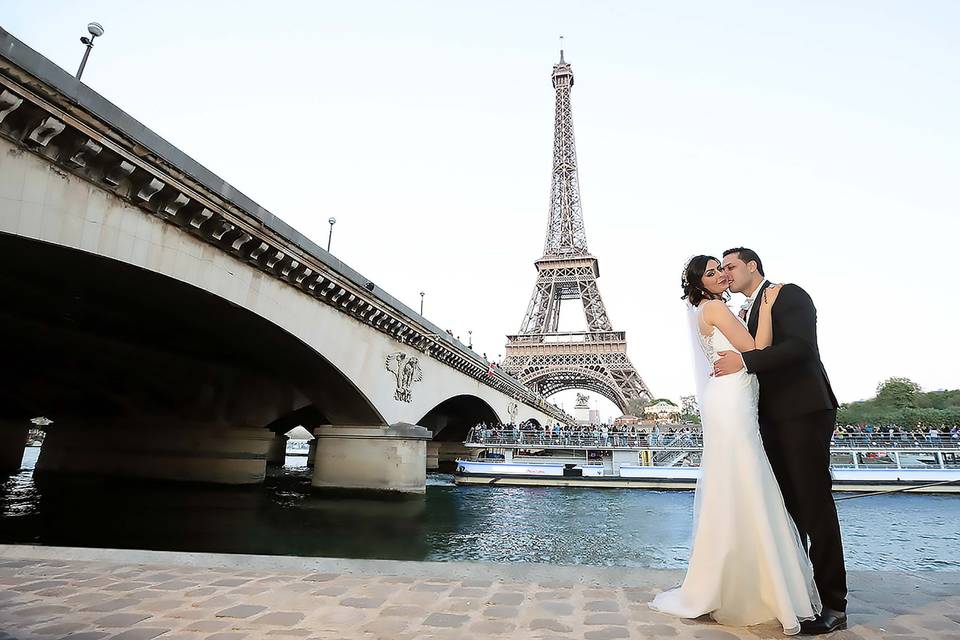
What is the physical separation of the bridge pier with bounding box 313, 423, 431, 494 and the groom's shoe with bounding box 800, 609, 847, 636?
18.1 metres

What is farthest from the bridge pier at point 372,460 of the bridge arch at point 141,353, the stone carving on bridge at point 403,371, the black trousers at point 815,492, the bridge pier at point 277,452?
the bridge pier at point 277,452

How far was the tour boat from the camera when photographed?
85.6 ft

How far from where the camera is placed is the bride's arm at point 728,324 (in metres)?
3.81

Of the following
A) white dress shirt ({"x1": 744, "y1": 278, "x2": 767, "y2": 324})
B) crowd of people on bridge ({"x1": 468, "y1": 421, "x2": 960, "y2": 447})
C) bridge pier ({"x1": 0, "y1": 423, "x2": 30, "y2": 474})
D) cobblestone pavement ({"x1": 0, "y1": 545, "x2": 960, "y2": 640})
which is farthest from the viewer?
crowd of people on bridge ({"x1": 468, "y1": 421, "x2": 960, "y2": 447})

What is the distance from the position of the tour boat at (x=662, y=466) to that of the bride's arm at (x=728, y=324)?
2439cm

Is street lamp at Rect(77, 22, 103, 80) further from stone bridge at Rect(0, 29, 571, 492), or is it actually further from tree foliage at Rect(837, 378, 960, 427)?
tree foliage at Rect(837, 378, 960, 427)

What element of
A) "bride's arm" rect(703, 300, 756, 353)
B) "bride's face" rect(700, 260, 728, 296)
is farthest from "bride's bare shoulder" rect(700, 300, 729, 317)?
"bride's face" rect(700, 260, 728, 296)

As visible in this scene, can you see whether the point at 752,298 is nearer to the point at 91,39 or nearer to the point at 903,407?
the point at 91,39

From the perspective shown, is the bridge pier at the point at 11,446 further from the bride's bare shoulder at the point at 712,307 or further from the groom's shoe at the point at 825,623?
the groom's shoe at the point at 825,623

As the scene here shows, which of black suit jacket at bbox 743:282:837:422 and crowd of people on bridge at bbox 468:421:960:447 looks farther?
crowd of people on bridge at bbox 468:421:960:447

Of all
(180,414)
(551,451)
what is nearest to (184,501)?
(180,414)

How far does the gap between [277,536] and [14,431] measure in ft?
86.2

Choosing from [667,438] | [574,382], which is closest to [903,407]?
[574,382]

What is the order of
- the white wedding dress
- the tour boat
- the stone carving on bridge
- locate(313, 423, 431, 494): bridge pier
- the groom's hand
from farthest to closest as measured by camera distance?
1. the tour boat
2. the stone carving on bridge
3. locate(313, 423, 431, 494): bridge pier
4. the groom's hand
5. the white wedding dress
